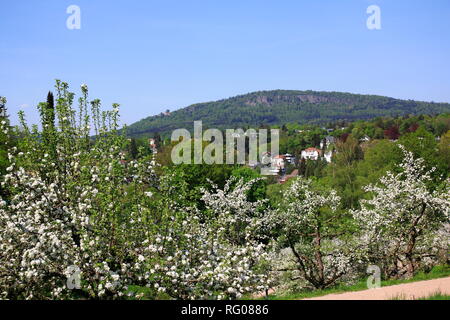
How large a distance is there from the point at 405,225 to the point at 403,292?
20.8ft

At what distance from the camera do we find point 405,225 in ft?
54.4

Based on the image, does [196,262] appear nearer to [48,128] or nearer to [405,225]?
[48,128]

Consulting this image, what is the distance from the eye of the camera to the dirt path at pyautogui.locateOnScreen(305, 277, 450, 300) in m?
10.4

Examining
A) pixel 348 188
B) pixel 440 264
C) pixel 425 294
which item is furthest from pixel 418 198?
pixel 348 188

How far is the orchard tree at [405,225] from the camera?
52.4 ft

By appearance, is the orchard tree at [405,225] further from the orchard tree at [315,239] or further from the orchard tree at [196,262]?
the orchard tree at [196,262]

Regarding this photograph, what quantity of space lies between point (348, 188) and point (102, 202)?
1815 inches

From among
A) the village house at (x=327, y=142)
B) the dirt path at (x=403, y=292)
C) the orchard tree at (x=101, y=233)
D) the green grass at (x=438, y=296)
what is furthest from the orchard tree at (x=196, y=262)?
the village house at (x=327, y=142)

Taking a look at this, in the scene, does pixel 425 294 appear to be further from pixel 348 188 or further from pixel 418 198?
pixel 348 188

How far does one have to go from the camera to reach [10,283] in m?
8.89

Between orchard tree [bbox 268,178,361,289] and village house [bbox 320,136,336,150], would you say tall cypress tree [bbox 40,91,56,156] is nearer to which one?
orchard tree [bbox 268,178,361,289]

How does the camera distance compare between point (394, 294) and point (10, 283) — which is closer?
point (10, 283)

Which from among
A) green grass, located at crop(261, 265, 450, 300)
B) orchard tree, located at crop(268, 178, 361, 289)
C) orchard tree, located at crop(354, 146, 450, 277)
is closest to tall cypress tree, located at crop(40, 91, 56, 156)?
green grass, located at crop(261, 265, 450, 300)

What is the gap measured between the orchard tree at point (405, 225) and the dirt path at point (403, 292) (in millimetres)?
3608
